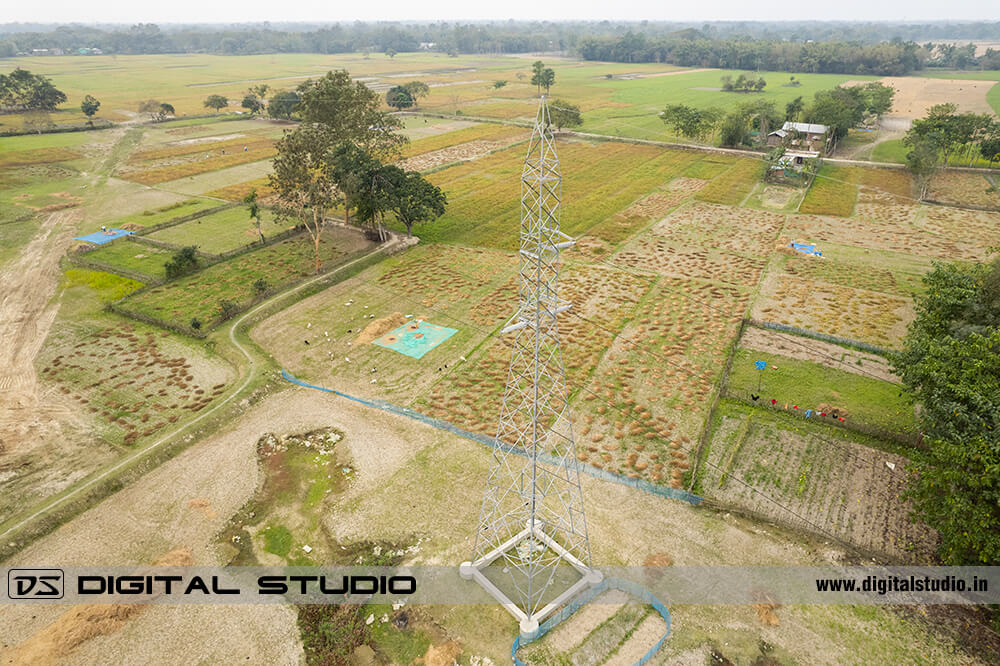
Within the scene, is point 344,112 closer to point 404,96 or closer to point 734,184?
point 734,184

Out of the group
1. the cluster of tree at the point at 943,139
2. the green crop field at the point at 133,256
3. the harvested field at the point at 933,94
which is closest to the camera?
the green crop field at the point at 133,256

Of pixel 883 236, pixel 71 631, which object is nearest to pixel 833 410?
pixel 883 236

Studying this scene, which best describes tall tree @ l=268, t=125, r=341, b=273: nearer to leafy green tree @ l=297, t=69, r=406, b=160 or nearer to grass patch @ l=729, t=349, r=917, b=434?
leafy green tree @ l=297, t=69, r=406, b=160

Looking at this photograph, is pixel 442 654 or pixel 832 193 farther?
pixel 832 193

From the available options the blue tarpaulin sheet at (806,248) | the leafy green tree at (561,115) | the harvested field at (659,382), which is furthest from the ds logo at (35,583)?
the leafy green tree at (561,115)

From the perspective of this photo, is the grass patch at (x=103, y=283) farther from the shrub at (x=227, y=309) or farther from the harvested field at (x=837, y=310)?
the harvested field at (x=837, y=310)

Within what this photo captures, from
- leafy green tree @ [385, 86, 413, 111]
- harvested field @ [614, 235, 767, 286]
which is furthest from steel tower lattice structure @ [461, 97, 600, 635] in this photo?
leafy green tree @ [385, 86, 413, 111]

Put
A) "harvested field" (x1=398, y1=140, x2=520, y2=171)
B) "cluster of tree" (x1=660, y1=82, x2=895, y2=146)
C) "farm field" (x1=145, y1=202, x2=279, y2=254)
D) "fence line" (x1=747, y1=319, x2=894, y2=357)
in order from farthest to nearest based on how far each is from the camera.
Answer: "cluster of tree" (x1=660, y1=82, x2=895, y2=146), "harvested field" (x1=398, y1=140, x2=520, y2=171), "farm field" (x1=145, y1=202, x2=279, y2=254), "fence line" (x1=747, y1=319, x2=894, y2=357)
